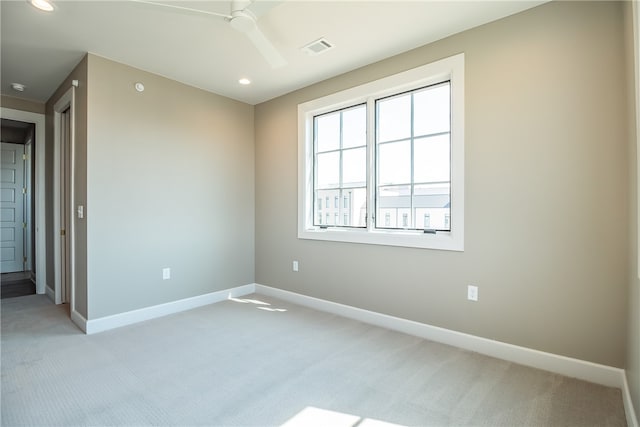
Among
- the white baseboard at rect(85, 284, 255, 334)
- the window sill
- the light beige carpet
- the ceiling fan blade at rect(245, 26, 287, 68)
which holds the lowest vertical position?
the light beige carpet

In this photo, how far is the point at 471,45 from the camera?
2551 millimetres

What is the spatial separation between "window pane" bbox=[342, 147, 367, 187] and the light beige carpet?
1.56 meters

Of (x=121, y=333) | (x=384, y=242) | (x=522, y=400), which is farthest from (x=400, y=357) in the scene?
(x=121, y=333)

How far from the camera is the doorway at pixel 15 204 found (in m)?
5.61

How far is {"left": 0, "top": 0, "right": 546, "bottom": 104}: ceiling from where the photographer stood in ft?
7.41

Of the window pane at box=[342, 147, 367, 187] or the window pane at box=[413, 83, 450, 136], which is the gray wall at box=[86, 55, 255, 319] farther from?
the window pane at box=[413, 83, 450, 136]

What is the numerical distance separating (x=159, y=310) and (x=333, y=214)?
7.29 feet

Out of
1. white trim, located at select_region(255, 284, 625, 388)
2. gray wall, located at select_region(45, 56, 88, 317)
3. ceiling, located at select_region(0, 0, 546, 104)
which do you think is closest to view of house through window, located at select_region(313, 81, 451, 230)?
ceiling, located at select_region(0, 0, 546, 104)

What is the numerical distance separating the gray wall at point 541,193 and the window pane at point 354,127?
635 millimetres

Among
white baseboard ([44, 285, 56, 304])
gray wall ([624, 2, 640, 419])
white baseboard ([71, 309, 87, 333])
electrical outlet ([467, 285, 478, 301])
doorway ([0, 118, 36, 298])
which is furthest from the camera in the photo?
doorway ([0, 118, 36, 298])

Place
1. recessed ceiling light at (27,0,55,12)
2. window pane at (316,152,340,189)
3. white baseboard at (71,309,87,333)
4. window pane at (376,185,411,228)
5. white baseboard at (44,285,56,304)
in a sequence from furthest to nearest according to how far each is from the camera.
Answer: white baseboard at (44,285,56,304) < window pane at (316,152,340,189) < window pane at (376,185,411,228) < white baseboard at (71,309,87,333) < recessed ceiling light at (27,0,55,12)

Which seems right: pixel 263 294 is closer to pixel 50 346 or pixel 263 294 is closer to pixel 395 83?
pixel 50 346

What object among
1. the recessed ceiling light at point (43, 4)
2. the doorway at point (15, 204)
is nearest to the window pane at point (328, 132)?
the recessed ceiling light at point (43, 4)

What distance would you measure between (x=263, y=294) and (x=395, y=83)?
3.10 m
